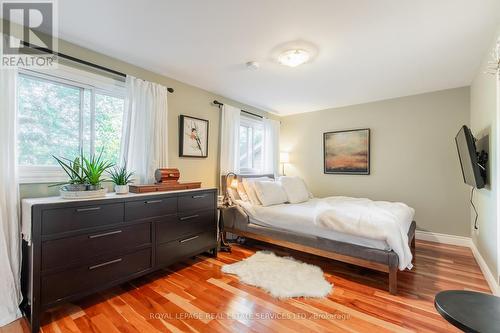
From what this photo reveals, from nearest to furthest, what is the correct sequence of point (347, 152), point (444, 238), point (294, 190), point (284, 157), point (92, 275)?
1. point (92, 275)
2. point (444, 238)
3. point (294, 190)
4. point (347, 152)
5. point (284, 157)

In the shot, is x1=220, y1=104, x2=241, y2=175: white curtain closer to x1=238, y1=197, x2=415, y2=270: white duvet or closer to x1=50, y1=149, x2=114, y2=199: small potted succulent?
x1=238, y1=197, x2=415, y2=270: white duvet

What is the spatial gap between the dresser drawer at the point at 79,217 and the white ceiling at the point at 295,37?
61.3 inches

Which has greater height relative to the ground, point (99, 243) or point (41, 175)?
point (41, 175)

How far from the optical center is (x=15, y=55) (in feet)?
6.39

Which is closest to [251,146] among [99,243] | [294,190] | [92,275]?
[294,190]

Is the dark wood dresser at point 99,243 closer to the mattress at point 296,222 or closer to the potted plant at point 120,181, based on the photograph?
the potted plant at point 120,181

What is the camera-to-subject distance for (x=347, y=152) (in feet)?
14.5

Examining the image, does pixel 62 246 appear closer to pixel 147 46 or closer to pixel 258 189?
pixel 147 46

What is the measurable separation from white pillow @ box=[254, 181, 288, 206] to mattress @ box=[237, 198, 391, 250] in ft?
0.43

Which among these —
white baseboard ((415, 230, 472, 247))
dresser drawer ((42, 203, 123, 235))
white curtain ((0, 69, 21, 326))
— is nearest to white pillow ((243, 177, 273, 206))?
dresser drawer ((42, 203, 123, 235))

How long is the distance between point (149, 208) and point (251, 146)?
264 cm

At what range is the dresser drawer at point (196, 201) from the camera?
2.62 metres

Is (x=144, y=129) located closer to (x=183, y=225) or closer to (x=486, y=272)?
(x=183, y=225)

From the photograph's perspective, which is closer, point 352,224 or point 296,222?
point 352,224
